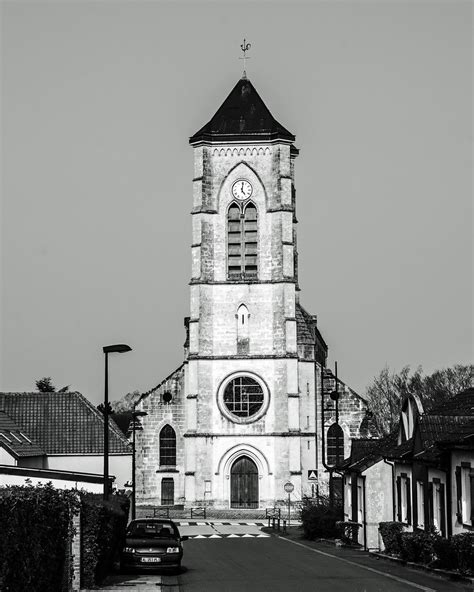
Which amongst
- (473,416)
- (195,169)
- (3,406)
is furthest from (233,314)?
(473,416)

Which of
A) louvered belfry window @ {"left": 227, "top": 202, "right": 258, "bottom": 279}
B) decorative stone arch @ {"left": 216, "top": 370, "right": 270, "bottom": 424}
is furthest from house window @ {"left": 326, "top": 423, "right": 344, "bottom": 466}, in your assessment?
louvered belfry window @ {"left": 227, "top": 202, "right": 258, "bottom": 279}

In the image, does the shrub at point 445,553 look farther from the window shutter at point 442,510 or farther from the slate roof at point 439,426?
the slate roof at point 439,426

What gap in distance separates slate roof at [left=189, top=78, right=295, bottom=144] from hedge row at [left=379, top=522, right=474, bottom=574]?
3636 centimetres

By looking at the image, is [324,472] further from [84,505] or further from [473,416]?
[84,505]

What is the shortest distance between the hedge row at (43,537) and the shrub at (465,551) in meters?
7.55

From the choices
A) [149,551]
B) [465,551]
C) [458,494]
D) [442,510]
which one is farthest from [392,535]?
[465,551]

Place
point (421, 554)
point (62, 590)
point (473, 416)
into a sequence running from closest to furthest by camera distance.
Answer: point (62, 590) → point (421, 554) → point (473, 416)

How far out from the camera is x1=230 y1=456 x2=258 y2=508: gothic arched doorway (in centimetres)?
6575

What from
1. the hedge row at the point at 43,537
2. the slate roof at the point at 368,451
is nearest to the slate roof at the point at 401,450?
the slate roof at the point at 368,451

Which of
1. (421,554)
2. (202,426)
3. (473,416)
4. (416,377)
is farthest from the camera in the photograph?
(416,377)

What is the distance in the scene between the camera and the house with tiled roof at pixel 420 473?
28047mm

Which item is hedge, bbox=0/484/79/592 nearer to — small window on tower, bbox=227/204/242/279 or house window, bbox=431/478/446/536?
house window, bbox=431/478/446/536

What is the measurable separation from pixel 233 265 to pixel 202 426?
360 inches

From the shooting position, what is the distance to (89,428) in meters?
66.4
